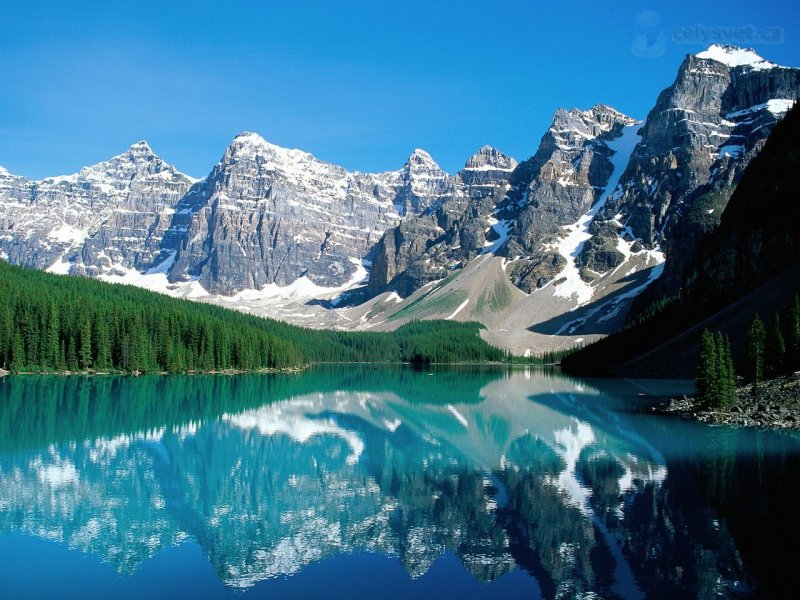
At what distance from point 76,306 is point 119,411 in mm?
54500

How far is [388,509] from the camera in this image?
89.7 ft

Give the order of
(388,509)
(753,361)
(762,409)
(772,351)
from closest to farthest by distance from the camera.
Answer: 1. (388,509)
2. (762,409)
3. (753,361)
4. (772,351)

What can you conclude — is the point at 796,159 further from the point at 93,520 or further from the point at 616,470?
the point at 93,520

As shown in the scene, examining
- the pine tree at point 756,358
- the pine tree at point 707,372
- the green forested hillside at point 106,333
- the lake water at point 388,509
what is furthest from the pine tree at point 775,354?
the green forested hillside at point 106,333

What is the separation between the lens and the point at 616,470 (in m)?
35.5

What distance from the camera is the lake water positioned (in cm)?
1950

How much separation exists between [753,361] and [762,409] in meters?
→ 7.54

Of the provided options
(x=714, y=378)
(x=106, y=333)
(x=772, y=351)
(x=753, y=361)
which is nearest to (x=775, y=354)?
(x=772, y=351)

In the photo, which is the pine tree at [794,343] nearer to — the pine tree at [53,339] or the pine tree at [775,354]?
the pine tree at [775,354]

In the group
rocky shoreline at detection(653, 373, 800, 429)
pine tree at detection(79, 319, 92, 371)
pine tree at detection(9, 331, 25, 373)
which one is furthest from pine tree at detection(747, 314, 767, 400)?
pine tree at detection(9, 331, 25, 373)

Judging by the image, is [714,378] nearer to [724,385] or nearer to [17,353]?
[724,385]

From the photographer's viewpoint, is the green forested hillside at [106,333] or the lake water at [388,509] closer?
the lake water at [388,509]

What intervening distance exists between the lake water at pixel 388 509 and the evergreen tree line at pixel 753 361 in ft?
22.7

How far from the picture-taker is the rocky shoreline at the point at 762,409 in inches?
1955
